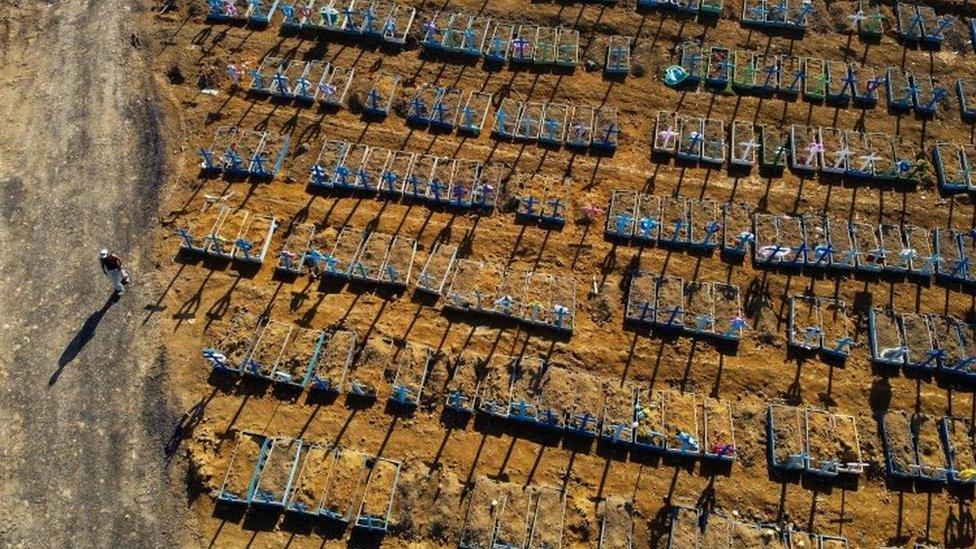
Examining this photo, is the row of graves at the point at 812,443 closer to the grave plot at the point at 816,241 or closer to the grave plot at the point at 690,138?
the grave plot at the point at 816,241

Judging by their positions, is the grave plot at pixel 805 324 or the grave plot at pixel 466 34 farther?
the grave plot at pixel 466 34

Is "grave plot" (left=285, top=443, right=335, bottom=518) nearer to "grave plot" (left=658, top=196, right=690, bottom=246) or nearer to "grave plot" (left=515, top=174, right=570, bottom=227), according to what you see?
"grave plot" (left=515, top=174, right=570, bottom=227)

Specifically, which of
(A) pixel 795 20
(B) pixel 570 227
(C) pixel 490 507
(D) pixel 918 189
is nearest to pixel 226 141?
(B) pixel 570 227

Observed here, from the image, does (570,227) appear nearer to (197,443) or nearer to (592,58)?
(592,58)

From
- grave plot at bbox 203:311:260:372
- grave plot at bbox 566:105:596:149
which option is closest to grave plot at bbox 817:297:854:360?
grave plot at bbox 566:105:596:149

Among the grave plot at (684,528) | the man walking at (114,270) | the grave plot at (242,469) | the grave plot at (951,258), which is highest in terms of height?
the grave plot at (951,258)

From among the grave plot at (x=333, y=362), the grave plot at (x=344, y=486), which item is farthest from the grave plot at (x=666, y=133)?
the grave plot at (x=344, y=486)
